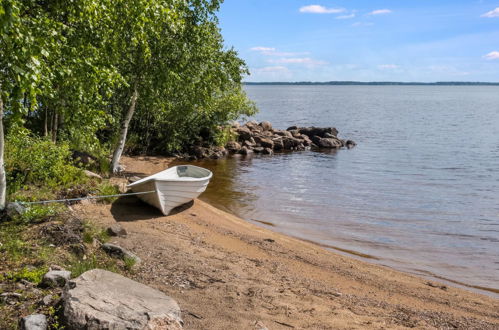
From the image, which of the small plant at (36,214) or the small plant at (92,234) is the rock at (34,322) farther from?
the small plant at (36,214)

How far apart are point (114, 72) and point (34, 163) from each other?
3.73m

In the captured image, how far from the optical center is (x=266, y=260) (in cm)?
1088

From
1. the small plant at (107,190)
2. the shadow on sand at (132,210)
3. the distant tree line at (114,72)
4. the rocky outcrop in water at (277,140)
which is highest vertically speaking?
the distant tree line at (114,72)

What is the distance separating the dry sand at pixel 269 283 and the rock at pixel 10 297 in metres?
2.15

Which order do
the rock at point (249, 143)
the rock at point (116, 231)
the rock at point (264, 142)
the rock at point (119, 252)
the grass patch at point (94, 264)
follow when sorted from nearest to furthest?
the grass patch at point (94, 264) < the rock at point (119, 252) < the rock at point (116, 231) < the rock at point (249, 143) < the rock at point (264, 142)

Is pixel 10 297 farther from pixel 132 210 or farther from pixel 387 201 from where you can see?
pixel 387 201

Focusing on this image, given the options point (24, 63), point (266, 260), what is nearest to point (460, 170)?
point (266, 260)

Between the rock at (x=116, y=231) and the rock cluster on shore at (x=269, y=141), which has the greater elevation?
the rock at (x=116, y=231)

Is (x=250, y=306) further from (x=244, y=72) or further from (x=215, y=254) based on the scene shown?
(x=244, y=72)

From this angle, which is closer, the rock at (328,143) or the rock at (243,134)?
the rock at (243,134)

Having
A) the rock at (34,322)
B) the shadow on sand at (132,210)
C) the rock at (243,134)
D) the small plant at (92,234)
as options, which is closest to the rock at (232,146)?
the rock at (243,134)

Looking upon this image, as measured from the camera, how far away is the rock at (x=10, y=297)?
621cm

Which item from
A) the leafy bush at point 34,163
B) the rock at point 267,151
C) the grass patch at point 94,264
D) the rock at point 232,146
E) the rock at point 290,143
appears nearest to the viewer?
the grass patch at point 94,264

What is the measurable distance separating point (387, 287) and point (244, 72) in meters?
11.0
